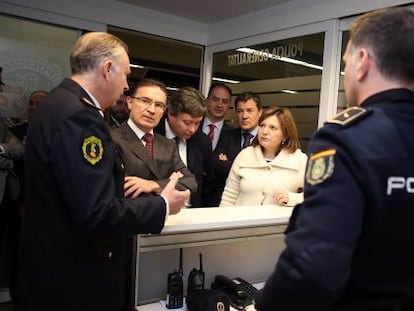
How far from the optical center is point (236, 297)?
4.94 feet

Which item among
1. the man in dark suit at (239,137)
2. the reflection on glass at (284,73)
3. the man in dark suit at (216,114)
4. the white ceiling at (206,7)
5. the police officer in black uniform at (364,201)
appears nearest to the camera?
the police officer in black uniform at (364,201)

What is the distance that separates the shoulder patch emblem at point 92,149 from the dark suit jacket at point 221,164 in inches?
61.7

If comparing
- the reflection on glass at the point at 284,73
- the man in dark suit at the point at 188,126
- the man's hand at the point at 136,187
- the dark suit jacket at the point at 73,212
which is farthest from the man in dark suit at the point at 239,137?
→ the dark suit jacket at the point at 73,212

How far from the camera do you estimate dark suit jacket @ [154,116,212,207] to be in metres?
2.36

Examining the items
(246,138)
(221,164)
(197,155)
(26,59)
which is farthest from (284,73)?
(26,59)

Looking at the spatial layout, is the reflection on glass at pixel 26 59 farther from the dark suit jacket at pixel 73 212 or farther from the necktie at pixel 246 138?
the dark suit jacket at pixel 73 212

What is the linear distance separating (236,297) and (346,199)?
3.00ft

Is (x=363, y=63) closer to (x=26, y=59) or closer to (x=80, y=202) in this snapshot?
(x=80, y=202)

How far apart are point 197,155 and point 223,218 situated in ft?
3.19

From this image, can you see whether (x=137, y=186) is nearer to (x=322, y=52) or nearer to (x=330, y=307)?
(x=330, y=307)

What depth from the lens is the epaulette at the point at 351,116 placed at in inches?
30.8

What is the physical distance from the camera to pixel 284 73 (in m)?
3.67

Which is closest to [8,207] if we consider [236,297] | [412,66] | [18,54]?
[18,54]

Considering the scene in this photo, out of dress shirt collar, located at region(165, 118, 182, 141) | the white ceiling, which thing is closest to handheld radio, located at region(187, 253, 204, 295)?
dress shirt collar, located at region(165, 118, 182, 141)
